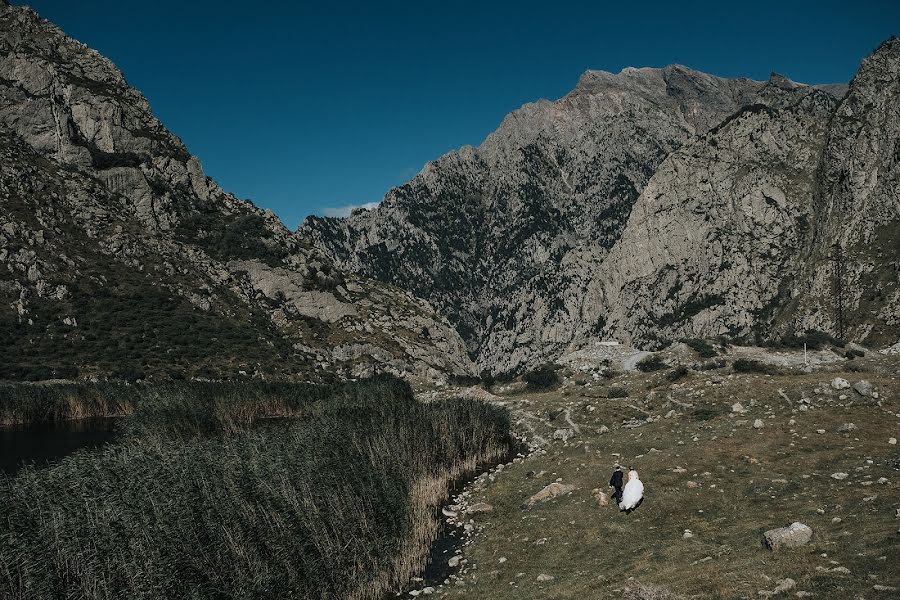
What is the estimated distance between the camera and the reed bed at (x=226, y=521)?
1722 centimetres

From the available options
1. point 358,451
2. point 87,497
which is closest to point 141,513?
point 87,497

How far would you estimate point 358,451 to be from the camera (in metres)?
32.8

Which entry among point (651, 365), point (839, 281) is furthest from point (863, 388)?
point (839, 281)

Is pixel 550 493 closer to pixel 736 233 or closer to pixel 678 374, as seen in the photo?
pixel 678 374

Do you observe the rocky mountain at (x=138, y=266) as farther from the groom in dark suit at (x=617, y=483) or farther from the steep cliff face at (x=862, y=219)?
the steep cliff face at (x=862, y=219)

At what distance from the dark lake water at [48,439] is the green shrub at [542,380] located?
45.9m

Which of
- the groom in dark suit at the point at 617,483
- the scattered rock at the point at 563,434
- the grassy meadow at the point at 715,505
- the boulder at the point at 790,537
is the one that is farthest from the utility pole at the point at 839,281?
the boulder at the point at 790,537

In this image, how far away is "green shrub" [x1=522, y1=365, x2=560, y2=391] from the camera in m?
64.4

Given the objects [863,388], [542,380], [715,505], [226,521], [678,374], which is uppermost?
[226,521]

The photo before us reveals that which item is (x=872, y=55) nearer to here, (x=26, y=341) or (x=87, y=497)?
(x=87, y=497)

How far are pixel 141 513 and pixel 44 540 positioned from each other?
2792 millimetres

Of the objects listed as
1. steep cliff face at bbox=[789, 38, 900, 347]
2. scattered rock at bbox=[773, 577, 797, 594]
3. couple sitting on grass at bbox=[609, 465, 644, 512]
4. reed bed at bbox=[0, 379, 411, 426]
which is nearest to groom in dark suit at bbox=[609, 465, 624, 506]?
couple sitting on grass at bbox=[609, 465, 644, 512]

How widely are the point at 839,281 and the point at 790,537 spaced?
5563 inches

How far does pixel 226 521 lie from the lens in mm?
20844
